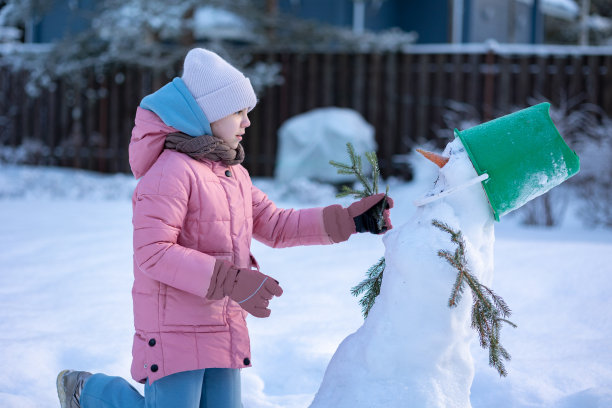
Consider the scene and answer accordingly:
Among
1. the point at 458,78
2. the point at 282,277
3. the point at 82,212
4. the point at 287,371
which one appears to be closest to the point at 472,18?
the point at 458,78

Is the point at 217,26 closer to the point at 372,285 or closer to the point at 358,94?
the point at 358,94

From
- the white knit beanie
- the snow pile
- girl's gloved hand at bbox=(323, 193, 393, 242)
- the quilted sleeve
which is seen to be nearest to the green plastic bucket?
girl's gloved hand at bbox=(323, 193, 393, 242)

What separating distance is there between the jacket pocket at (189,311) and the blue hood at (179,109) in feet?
1.72

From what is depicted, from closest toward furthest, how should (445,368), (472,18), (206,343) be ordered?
(445,368) < (206,343) < (472,18)

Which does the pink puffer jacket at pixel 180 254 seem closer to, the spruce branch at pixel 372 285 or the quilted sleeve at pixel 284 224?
the quilted sleeve at pixel 284 224

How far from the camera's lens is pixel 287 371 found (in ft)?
10.3

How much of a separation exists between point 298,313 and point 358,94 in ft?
24.2

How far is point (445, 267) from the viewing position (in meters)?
1.90

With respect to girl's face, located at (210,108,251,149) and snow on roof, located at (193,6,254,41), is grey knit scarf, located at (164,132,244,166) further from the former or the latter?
snow on roof, located at (193,6,254,41)

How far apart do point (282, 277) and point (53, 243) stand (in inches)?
84.3

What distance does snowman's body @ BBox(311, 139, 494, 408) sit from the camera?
1.92 m

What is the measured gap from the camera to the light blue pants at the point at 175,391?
2094 mm

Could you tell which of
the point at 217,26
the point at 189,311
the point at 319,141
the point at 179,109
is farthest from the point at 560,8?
the point at 189,311

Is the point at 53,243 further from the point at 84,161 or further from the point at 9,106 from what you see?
the point at 9,106
